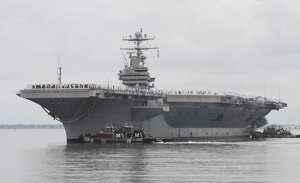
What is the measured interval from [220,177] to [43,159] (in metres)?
13.2

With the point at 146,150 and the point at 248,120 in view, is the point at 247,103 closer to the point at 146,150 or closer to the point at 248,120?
the point at 248,120

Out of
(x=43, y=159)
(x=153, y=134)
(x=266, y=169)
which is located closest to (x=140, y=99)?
(x=153, y=134)

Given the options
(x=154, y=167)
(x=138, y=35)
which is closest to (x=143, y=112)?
(x=138, y=35)

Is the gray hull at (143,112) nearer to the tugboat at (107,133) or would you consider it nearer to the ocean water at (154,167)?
the tugboat at (107,133)

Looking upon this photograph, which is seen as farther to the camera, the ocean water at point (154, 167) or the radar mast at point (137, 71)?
the radar mast at point (137, 71)

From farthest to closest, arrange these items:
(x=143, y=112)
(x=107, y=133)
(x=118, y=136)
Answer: (x=143, y=112) < (x=118, y=136) < (x=107, y=133)

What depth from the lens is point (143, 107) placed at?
2093 inches

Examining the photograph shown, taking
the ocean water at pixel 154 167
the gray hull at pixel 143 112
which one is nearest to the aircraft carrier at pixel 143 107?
the gray hull at pixel 143 112

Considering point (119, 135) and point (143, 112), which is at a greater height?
point (143, 112)

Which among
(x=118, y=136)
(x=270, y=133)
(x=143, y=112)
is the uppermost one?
(x=143, y=112)

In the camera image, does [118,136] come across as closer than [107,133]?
No

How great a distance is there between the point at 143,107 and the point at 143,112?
399 mm

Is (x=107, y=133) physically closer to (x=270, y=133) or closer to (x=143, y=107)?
(x=143, y=107)

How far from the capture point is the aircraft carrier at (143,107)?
159 feet
